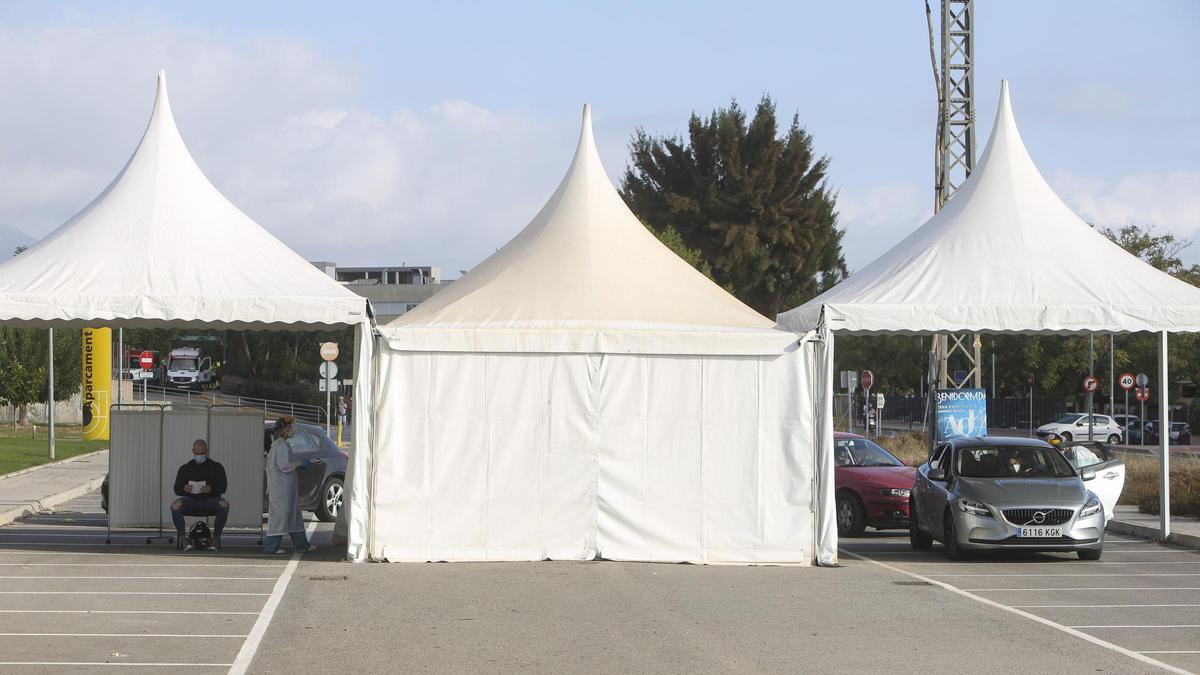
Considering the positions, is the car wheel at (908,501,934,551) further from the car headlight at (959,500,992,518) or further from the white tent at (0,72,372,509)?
the white tent at (0,72,372,509)

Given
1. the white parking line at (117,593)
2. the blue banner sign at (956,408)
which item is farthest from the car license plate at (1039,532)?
the blue banner sign at (956,408)

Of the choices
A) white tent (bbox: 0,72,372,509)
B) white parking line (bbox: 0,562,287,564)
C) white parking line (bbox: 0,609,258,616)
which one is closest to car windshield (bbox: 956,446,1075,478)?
white tent (bbox: 0,72,372,509)

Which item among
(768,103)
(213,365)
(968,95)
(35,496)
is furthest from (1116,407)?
(35,496)

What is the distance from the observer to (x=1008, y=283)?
18.3 meters

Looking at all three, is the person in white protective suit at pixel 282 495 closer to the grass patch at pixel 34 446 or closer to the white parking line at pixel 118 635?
the white parking line at pixel 118 635

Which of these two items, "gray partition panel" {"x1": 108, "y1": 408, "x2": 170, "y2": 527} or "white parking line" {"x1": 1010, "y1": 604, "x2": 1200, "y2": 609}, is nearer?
"white parking line" {"x1": 1010, "y1": 604, "x2": 1200, "y2": 609}

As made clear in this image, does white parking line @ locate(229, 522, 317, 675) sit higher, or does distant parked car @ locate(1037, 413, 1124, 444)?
white parking line @ locate(229, 522, 317, 675)

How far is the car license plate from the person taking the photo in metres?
17.1

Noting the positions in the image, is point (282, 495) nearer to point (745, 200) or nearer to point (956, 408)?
point (956, 408)

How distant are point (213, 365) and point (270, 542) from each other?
264 feet

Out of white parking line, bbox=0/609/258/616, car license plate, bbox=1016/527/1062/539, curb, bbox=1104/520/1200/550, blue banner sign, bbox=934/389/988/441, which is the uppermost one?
blue banner sign, bbox=934/389/988/441

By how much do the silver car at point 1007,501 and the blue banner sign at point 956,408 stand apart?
9.77 m

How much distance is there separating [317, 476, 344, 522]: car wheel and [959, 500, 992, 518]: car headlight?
32.7 ft

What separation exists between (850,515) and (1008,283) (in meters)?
5.06
